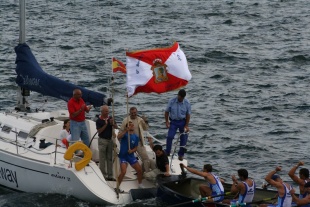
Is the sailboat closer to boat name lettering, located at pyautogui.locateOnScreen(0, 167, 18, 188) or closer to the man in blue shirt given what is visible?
boat name lettering, located at pyautogui.locateOnScreen(0, 167, 18, 188)

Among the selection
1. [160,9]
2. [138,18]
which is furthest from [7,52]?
[160,9]

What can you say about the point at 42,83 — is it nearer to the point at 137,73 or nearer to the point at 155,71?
the point at 137,73

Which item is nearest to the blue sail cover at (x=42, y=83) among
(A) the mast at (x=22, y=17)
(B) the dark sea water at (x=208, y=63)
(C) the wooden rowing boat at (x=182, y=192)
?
(A) the mast at (x=22, y=17)

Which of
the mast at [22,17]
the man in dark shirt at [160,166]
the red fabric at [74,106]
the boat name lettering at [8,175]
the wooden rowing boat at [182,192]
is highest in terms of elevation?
the mast at [22,17]

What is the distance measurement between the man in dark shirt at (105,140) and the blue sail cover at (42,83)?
0.76 m

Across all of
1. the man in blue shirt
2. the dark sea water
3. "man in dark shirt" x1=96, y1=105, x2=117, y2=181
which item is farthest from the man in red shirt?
the man in blue shirt

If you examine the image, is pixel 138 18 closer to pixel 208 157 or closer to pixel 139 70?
pixel 208 157

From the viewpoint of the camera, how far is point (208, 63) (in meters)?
39.3

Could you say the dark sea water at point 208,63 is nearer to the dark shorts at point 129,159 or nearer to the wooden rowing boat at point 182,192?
the wooden rowing boat at point 182,192

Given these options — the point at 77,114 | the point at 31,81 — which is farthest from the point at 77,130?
the point at 31,81

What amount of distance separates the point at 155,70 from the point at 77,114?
2220mm

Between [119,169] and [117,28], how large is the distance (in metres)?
25.5

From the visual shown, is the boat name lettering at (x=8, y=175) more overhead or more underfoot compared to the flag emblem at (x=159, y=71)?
more underfoot

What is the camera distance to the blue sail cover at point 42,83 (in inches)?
869
